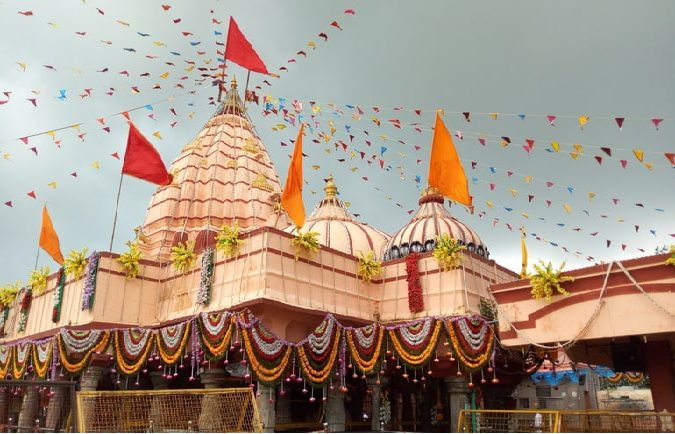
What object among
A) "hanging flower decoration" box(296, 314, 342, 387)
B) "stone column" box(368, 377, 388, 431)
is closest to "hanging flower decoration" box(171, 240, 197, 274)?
"hanging flower decoration" box(296, 314, 342, 387)

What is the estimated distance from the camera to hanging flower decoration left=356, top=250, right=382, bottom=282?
24.5 meters

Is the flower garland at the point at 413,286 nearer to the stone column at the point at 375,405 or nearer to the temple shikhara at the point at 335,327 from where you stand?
the temple shikhara at the point at 335,327

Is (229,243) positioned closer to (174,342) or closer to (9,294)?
(174,342)

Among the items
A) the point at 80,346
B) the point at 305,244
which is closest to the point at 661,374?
the point at 305,244

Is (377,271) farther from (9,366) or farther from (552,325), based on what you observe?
(9,366)

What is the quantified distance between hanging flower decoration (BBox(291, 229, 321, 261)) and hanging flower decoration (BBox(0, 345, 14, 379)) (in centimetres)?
1398

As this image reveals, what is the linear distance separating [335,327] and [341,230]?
1277 centimetres

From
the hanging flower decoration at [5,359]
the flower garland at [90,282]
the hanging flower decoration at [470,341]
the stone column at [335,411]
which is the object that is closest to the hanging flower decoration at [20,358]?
the hanging flower decoration at [5,359]

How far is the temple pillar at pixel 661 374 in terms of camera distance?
15371mm

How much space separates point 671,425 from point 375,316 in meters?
13.0

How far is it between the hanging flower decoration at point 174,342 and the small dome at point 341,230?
11.5 m

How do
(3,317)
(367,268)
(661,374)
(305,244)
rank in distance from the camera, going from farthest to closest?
(3,317) < (367,268) < (305,244) < (661,374)

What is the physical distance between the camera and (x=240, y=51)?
20875 mm

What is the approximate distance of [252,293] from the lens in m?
20.1
